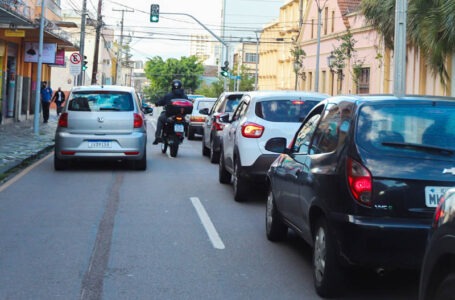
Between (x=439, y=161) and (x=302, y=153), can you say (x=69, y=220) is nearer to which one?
(x=302, y=153)

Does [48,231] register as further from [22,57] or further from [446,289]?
[22,57]

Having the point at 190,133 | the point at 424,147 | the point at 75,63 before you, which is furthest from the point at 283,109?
the point at 75,63

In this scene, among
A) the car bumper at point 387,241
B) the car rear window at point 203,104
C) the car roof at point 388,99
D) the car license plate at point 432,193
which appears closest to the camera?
the car bumper at point 387,241

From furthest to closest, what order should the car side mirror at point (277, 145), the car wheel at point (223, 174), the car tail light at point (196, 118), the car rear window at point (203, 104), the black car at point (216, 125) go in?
the car rear window at point (203, 104) < the car tail light at point (196, 118) < the black car at point (216, 125) < the car wheel at point (223, 174) < the car side mirror at point (277, 145)

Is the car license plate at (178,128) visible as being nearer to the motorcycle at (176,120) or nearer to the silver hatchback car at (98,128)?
the motorcycle at (176,120)

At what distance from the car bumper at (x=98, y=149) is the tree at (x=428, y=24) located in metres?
10.6

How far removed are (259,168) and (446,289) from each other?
726 centimetres

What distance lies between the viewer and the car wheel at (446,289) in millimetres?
3588

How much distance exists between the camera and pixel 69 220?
9.41m

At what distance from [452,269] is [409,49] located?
92.8 ft

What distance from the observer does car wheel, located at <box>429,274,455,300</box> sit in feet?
11.8

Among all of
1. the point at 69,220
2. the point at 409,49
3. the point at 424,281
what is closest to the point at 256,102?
the point at 69,220

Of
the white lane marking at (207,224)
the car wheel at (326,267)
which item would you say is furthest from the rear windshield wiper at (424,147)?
the white lane marking at (207,224)

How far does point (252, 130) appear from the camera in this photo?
1101 cm
